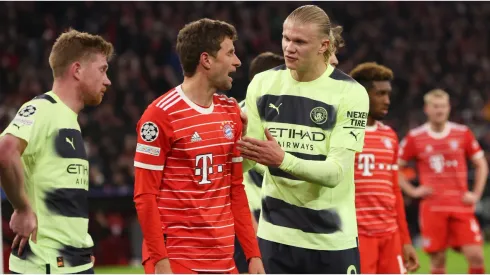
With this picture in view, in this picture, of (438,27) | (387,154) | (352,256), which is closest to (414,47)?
(438,27)

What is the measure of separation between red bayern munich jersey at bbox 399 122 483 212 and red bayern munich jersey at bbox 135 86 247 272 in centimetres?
621

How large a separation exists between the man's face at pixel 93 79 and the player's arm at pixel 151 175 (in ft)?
1.71

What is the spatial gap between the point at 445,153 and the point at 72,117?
21.4 feet

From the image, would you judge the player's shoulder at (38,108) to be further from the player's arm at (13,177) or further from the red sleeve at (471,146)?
the red sleeve at (471,146)

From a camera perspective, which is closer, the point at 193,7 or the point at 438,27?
the point at 193,7

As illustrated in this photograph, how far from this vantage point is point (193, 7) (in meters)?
20.1

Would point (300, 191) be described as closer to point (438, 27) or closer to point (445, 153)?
point (445, 153)

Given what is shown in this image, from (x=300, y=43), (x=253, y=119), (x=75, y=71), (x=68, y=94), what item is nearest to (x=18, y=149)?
(x=68, y=94)

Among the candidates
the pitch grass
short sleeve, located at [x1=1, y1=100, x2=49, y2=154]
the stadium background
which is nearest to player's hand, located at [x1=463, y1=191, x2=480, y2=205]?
the pitch grass

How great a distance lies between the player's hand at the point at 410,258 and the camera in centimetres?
693

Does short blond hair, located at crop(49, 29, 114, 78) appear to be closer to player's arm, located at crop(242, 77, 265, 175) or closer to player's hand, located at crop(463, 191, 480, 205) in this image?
player's arm, located at crop(242, 77, 265, 175)

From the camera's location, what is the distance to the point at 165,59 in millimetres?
18312

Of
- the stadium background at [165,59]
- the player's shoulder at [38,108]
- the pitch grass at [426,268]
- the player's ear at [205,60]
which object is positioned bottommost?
the pitch grass at [426,268]

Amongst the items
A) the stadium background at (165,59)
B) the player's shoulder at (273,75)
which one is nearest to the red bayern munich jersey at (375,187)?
the player's shoulder at (273,75)
